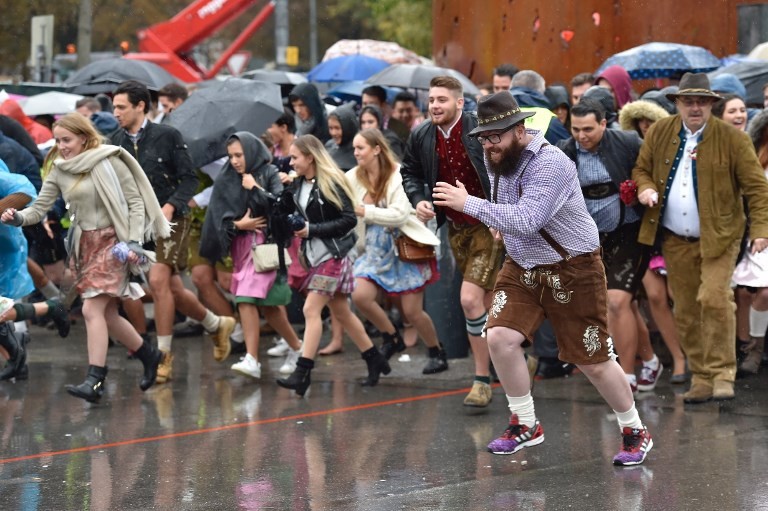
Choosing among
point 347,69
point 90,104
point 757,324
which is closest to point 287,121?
point 90,104

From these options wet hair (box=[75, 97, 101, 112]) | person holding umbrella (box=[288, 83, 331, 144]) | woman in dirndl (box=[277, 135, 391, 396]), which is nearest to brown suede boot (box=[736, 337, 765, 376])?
woman in dirndl (box=[277, 135, 391, 396])

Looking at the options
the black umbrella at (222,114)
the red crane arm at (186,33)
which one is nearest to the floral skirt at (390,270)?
the black umbrella at (222,114)

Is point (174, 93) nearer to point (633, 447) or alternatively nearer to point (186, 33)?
point (633, 447)

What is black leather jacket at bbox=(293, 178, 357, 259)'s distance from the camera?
30.5 ft

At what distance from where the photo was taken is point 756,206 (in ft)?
27.4

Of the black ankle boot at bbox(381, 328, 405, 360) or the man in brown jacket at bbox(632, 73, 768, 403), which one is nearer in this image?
the man in brown jacket at bbox(632, 73, 768, 403)

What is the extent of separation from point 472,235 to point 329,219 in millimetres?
1101

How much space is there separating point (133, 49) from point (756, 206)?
142 feet

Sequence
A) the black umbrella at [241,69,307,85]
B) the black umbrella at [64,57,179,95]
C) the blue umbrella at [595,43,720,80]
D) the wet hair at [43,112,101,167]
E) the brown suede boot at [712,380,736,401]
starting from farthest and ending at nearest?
the black umbrella at [241,69,307,85] → the black umbrella at [64,57,179,95] → the blue umbrella at [595,43,720,80] → the wet hair at [43,112,101,167] → the brown suede boot at [712,380,736,401]

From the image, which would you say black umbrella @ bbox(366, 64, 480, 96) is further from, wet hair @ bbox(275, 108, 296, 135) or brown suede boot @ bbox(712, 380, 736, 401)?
brown suede boot @ bbox(712, 380, 736, 401)

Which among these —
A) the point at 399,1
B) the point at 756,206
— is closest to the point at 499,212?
the point at 756,206

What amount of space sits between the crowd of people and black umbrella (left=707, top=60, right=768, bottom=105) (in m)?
1.01

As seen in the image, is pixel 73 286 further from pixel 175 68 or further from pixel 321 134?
pixel 175 68

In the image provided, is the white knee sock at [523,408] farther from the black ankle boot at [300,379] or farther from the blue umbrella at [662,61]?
the blue umbrella at [662,61]
